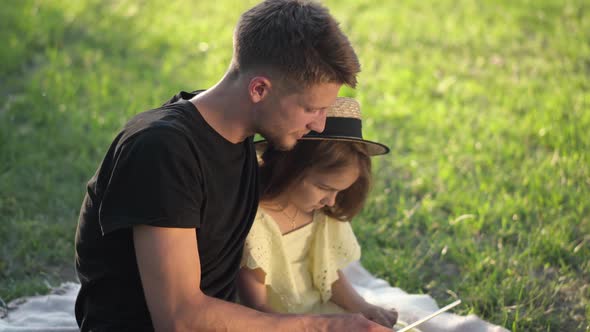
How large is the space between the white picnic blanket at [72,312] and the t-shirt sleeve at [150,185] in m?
1.14

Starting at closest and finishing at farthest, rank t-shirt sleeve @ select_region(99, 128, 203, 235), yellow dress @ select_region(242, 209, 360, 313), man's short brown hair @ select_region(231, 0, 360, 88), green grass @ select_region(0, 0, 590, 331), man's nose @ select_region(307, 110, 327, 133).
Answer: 1. t-shirt sleeve @ select_region(99, 128, 203, 235)
2. man's short brown hair @ select_region(231, 0, 360, 88)
3. man's nose @ select_region(307, 110, 327, 133)
4. yellow dress @ select_region(242, 209, 360, 313)
5. green grass @ select_region(0, 0, 590, 331)

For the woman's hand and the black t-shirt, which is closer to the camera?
the black t-shirt

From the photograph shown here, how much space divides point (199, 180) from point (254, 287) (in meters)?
0.80

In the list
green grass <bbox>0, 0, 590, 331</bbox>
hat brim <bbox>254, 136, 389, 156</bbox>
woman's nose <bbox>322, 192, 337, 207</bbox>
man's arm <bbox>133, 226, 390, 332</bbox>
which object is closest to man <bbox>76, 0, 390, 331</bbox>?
man's arm <bbox>133, 226, 390, 332</bbox>

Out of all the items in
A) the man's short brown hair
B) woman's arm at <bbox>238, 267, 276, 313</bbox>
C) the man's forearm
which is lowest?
woman's arm at <bbox>238, 267, 276, 313</bbox>

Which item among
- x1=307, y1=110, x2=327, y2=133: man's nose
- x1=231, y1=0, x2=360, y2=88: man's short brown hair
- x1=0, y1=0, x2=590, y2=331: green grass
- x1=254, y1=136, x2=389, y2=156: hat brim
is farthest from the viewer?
x1=0, y1=0, x2=590, y2=331: green grass

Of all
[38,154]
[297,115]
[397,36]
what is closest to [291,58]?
[297,115]

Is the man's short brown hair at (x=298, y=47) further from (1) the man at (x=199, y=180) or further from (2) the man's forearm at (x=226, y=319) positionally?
(2) the man's forearm at (x=226, y=319)

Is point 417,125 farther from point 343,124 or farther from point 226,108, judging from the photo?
point 226,108

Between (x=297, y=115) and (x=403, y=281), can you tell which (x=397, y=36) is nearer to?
(x=403, y=281)

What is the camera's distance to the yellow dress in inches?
121

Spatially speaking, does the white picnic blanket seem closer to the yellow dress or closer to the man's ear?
the yellow dress

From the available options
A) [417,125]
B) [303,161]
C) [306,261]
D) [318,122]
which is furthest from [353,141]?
[417,125]

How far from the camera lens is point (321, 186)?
2.98 metres
